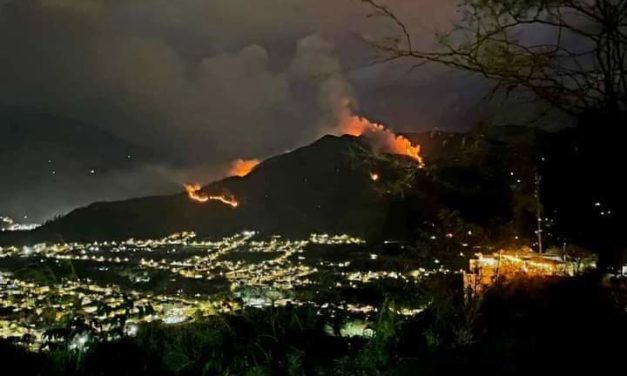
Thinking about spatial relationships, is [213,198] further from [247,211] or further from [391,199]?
[391,199]

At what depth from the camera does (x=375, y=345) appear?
211 inches

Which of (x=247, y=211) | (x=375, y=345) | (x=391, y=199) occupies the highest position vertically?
(x=247, y=211)

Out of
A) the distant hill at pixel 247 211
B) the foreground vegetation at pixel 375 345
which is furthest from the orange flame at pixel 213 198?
the foreground vegetation at pixel 375 345

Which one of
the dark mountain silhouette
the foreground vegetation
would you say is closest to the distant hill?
the dark mountain silhouette

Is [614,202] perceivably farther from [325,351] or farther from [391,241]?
[391,241]

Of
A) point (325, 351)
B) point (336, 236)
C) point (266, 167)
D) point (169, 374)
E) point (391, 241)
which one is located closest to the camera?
point (169, 374)

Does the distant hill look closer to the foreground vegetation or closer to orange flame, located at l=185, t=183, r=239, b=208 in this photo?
orange flame, located at l=185, t=183, r=239, b=208

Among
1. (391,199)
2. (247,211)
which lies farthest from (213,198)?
(391,199)

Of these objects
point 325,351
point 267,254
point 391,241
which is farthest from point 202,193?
point 325,351

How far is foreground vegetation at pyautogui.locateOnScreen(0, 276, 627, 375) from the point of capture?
479 centimetres

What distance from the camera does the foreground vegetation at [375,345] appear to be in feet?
15.7

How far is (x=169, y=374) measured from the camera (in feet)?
17.1

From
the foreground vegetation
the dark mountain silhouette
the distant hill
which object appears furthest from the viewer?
the distant hill

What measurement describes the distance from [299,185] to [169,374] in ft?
75.8
